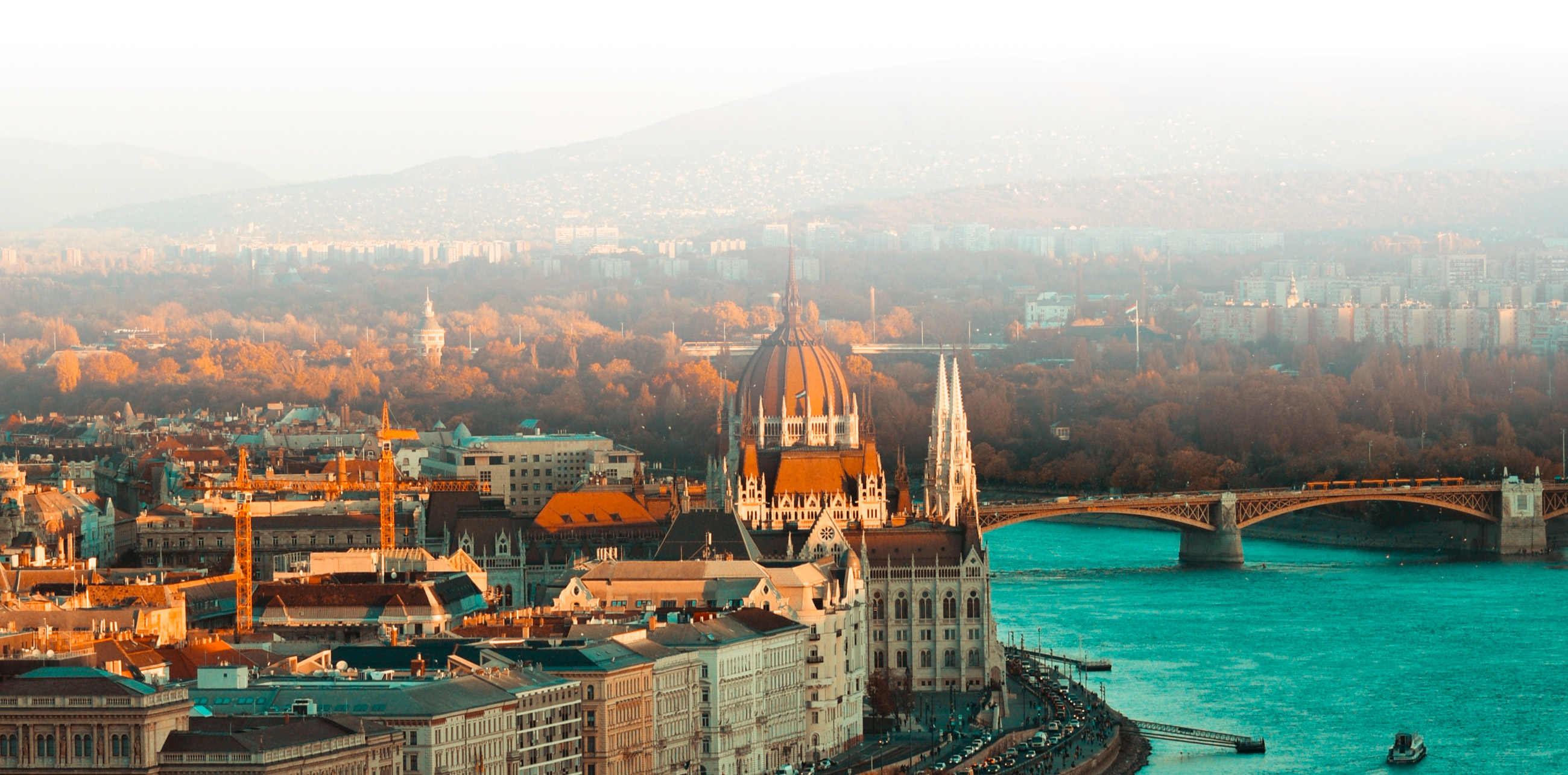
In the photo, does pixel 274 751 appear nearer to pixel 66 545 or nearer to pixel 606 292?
pixel 66 545

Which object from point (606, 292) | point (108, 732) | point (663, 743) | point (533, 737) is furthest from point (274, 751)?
point (606, 292)

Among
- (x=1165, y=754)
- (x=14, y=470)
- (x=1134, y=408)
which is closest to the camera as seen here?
(x=1165, y=754)

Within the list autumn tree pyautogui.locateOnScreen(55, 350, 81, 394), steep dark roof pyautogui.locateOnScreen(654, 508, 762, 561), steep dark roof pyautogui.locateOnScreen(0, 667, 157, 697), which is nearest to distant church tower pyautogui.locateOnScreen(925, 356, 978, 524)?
steep dark roof pyautogui.locateOnScreen(654, 508, 762, 561)

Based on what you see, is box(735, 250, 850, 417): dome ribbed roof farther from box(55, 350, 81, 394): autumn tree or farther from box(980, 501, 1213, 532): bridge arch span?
box(55, 350, 81, 394): autumn tree

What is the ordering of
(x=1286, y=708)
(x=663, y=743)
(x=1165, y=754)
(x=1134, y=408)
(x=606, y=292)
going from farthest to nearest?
(x=606, y=292)
(x=1134, y=408)
(x=1286, y=708)
(x=1165, y=754)
(x=663, y=743)

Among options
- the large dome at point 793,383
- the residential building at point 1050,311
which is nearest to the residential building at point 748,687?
the large dome at point 793,383

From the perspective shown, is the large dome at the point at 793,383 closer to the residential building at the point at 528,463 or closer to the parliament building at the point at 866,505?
the parliament building at the point at 866,505

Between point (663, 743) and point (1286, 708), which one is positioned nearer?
point (663, 743)
